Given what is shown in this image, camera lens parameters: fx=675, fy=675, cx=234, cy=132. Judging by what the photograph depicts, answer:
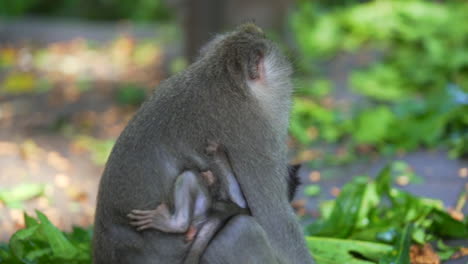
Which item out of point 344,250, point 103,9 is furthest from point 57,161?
point 103,9

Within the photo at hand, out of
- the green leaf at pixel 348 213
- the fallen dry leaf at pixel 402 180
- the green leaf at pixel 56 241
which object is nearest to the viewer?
the green leaf at pixel 56 241

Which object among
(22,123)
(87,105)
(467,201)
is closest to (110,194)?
(467,201)

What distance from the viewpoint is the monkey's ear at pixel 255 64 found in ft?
9.93

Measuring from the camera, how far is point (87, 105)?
8469 mm

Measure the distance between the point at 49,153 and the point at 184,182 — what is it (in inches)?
162

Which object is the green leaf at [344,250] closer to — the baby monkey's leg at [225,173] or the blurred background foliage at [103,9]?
the baby monkey's leg at [225,173]

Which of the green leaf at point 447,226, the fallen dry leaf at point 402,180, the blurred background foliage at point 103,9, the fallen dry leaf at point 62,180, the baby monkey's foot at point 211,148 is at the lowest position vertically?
the fallen dry leaf at point 62,180

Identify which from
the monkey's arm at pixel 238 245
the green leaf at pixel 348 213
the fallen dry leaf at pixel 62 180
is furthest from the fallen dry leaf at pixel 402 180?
the monkey's arm at pixel 238 245

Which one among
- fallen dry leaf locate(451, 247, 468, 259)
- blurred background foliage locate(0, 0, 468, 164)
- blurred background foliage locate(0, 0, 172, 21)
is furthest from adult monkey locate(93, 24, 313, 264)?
blurred background foliage locate(0, 0, 172, 21)

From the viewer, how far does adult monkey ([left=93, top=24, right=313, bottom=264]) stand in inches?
108

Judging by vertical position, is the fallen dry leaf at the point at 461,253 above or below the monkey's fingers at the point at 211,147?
below

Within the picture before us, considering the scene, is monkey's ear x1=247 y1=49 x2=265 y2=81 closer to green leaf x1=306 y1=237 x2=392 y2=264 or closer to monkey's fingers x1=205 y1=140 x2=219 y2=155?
monkey's fingers x1=205 y1=140 x2=219 y2=155

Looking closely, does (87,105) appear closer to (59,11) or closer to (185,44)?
(185,44)

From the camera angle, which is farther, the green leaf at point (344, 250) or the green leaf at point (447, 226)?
the green leaf at point (447, 226)
